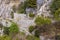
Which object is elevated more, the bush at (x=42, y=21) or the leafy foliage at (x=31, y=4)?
the leafy foliage at (x=31, y=4)

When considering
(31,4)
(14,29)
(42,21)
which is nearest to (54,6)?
(42,21)

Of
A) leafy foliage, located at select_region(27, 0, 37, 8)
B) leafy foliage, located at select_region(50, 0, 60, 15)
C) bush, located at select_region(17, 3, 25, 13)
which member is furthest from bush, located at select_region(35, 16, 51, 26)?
bush, located at select_region(17, 3, 25, 13)

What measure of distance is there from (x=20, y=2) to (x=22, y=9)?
8.99ft

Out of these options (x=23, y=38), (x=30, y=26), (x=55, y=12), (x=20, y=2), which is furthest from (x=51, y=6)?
(x=20, y=2)

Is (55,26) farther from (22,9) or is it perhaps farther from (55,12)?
(22,9)

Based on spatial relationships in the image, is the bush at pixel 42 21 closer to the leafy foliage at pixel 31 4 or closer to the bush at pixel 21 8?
the leafy foliage at pixel 31 4

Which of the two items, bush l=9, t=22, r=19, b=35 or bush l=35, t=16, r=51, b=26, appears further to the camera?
bush l=9, t=22, r=19, b=35

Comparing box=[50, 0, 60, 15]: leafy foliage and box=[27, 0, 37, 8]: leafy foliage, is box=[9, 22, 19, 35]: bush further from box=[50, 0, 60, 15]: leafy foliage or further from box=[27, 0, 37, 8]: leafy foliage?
box=[27, 0, 37, 8]: leafy foliage

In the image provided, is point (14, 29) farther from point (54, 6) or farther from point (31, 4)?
point (31, 4)

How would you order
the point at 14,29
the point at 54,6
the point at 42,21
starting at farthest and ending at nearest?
1. the point at 54,6
2. the point at 14,29
3. the point at 42,21

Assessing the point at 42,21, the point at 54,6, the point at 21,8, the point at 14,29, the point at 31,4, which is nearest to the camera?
Answer: the point at 42,21

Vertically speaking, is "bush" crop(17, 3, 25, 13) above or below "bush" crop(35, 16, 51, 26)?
below

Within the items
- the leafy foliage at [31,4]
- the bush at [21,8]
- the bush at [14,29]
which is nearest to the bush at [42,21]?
the bush at [14,29]

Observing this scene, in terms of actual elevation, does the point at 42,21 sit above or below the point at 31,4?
below
